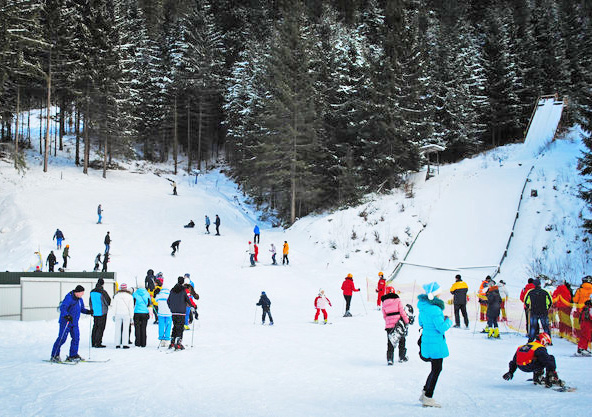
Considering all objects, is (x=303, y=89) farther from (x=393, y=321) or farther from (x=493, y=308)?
(x=393, y=321)

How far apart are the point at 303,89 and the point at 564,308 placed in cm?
2794

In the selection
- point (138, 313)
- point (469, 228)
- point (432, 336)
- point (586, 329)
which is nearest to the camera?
point (432, 336)

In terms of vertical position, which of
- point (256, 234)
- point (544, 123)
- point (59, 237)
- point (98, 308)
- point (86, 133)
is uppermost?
point (86, 133)

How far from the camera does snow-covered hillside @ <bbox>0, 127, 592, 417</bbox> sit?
245 inches

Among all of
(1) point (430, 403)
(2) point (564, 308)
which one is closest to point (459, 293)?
(2) point (564, 308)

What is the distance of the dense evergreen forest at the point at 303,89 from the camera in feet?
107

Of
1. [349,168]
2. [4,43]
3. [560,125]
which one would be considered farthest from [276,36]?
[560,125]

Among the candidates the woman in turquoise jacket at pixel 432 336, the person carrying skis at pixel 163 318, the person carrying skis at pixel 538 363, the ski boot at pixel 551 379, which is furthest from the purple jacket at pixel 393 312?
the person carrying skis at pixel 163 318

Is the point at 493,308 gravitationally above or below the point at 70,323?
below

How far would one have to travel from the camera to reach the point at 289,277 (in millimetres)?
22750

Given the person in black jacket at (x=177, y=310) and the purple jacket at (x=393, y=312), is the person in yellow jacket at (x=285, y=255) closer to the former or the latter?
the person in black jacket at (x=177, y=310)

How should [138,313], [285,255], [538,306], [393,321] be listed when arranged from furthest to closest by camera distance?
[285,255] → [138,313] → [538,306] → [393,321]

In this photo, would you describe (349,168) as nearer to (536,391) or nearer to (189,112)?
(536,391)

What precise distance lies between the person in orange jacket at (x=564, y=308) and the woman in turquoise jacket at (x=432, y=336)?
749 cm
